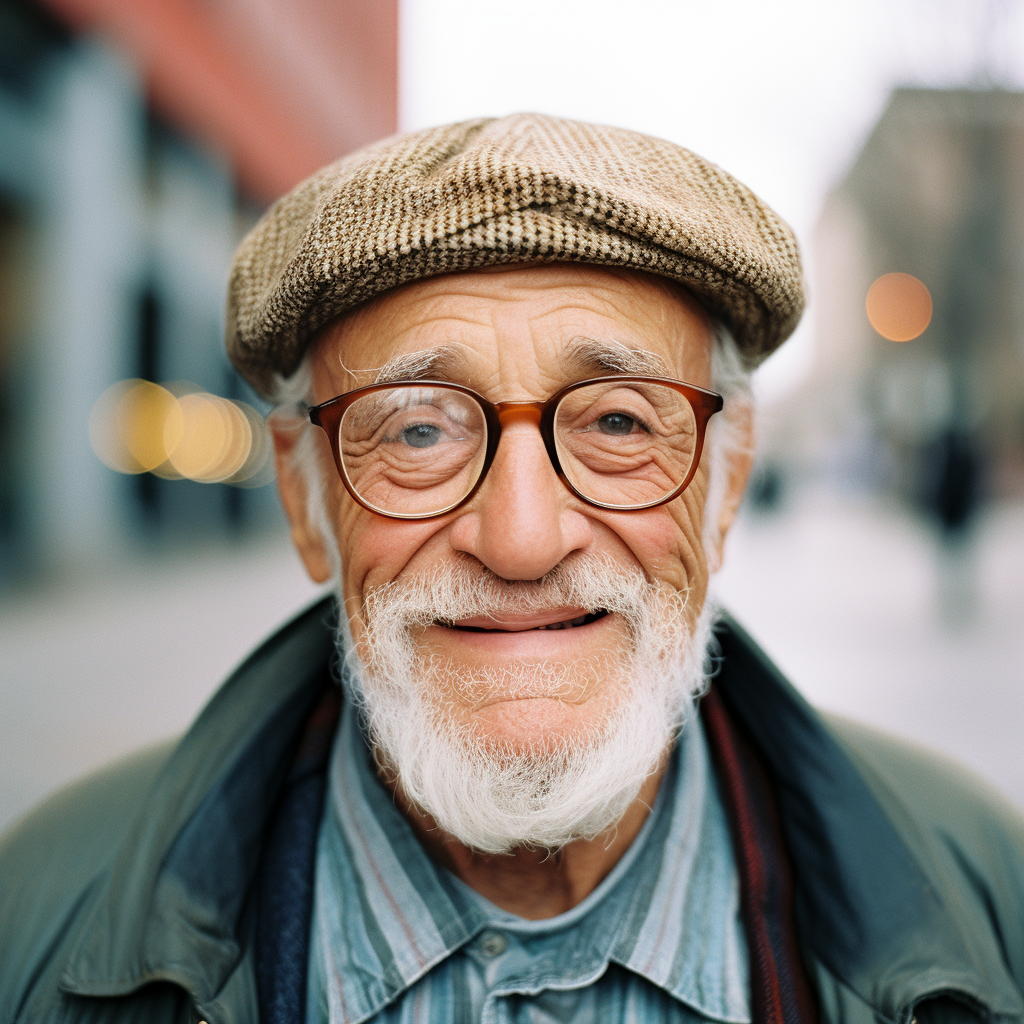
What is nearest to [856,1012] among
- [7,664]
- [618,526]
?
[618,526]

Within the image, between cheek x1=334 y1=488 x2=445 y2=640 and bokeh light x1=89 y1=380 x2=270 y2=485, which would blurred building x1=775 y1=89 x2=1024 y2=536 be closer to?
bokeh light x1=89 y1=380 x2=270 y2=485

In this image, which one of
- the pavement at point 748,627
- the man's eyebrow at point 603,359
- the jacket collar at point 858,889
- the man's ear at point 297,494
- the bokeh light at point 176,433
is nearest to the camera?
the jacket collar at point 858,889

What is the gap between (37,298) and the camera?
10.1 metres

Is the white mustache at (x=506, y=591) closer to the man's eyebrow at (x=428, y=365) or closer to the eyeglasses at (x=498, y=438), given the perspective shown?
the eyeglasses at (x=498, y=438)

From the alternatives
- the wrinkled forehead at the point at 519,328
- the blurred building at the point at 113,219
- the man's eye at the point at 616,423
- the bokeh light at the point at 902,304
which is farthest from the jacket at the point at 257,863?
the bokeh light at the point at 902,304

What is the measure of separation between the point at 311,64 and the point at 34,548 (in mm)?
12051

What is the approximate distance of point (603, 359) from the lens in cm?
139

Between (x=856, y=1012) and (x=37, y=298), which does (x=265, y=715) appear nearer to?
(x=856, y=1012)

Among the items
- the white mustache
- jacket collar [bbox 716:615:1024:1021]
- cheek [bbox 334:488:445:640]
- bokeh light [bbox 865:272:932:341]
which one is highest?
bokeh light [bbox 865:272:932:341]

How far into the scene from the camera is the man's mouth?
1.39 m

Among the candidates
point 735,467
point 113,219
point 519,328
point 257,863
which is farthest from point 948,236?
point 257,863

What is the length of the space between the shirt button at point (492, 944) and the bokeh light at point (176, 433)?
1085cm

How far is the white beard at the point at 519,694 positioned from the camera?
1353mm

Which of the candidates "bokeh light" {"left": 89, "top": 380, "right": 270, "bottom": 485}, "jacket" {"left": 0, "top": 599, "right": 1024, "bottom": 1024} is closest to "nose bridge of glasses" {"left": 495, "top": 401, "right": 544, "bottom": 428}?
"jacket" {"left": 0, "top": 599, "right": 1024, "bottom": 1024}
